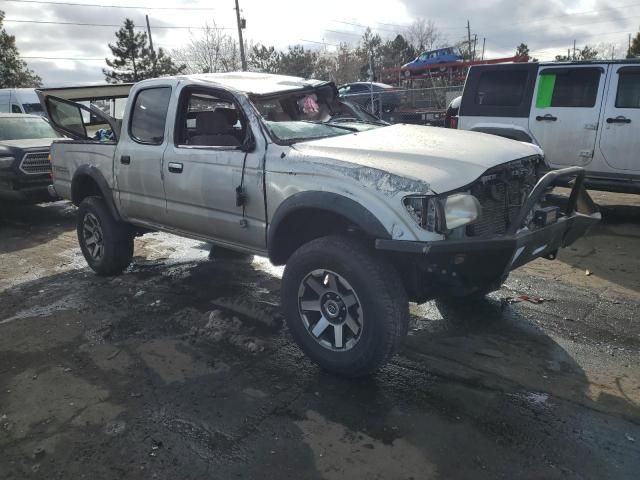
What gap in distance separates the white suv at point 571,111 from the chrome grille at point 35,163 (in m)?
6.86

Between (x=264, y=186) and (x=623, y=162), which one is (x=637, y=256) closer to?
(x=623, y=162)

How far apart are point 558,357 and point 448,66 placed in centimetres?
2272

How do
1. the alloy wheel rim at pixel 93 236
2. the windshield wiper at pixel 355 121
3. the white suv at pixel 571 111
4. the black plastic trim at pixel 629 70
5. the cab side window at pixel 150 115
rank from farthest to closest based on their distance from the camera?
the white suv at pixel 571 111, the black plastic trim at pixel 629 70, the alloy wheel rim at pixel 93 236, the cab side window at pixel 150 115, the windshield wiper at pixel 355 121

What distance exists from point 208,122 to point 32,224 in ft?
19.2

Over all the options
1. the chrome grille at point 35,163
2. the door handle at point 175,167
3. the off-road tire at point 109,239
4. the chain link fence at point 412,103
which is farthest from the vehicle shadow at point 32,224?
the chain link fence at point 412,103

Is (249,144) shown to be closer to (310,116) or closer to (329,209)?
(310,116)

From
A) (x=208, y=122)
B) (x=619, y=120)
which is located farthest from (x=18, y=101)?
(x=619, y=120)

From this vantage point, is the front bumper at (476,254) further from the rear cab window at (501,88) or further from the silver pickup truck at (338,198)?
the rear cab window at (501,88)

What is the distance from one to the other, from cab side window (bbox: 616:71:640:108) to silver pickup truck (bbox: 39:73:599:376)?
382 centimetres

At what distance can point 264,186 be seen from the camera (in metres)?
3.53

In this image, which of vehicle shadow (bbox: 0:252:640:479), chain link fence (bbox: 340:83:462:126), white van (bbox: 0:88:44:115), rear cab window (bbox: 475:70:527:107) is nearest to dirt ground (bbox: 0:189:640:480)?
vehicle shadow (bbox: 0:252:640:479)

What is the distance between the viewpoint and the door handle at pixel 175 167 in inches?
163

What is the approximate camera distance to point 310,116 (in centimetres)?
413

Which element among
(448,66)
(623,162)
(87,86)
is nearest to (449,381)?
(623,162)
